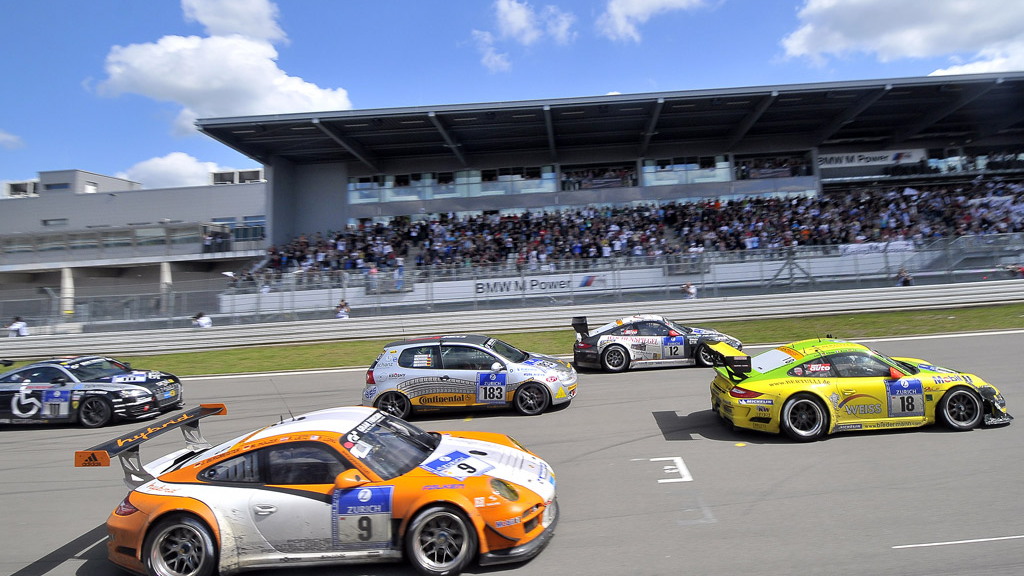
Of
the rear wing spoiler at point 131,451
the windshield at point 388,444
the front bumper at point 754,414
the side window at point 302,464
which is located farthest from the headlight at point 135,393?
the front bumper at point 754,414

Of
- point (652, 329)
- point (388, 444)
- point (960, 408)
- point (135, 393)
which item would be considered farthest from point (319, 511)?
point (652, 329)

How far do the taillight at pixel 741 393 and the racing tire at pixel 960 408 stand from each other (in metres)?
2.20

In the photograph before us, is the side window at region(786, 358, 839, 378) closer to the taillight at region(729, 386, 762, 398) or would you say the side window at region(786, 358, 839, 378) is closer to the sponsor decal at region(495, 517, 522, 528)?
the taillight at region(729, 386, 762, 398)

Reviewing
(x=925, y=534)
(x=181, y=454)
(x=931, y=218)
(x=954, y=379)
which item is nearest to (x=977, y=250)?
(x=931, y=218)

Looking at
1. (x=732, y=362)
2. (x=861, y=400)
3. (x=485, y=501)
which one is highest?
(x=732, y=362)

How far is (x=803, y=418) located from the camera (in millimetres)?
7449

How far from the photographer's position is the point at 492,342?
10359 millimetres

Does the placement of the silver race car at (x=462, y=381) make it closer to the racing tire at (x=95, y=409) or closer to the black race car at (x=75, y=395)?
the black race car at (x=75, y=395)

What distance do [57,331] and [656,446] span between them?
23135 mm

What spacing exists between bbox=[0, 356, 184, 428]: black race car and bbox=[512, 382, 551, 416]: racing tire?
691 centimetres

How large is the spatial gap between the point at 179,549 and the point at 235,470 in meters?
0.68

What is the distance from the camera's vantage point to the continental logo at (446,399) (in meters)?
9.84

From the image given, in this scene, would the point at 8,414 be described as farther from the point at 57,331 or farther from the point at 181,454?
the point at 57,331

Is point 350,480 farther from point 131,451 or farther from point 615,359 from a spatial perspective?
point 615,359
